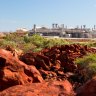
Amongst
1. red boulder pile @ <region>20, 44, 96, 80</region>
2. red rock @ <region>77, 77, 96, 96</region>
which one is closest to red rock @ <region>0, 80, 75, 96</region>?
red rock @ <region>77, 77, 96, 96</region>

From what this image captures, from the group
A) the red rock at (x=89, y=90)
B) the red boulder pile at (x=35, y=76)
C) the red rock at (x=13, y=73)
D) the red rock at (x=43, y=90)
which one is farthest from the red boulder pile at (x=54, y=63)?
the red rock at (x=89, y=90)

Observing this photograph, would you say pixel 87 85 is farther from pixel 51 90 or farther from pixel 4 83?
pixel 4 83

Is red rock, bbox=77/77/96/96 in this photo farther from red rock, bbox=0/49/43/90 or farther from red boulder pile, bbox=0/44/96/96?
red rock, bbox=0/49/43/90

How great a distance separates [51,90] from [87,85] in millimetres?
816

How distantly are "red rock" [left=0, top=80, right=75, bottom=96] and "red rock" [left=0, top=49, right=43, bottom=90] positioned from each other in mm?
649

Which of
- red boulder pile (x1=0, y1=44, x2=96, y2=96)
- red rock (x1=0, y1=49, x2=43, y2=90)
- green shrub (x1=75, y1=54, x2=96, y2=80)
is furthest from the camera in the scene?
green shrub (x1=75, y1=54, x2=96, y2=80)

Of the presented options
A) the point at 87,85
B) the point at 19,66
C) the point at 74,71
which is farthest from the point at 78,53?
the point at 87,85

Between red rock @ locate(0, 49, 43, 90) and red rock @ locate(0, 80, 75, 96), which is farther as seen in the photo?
red rock @ locate(0, 49, 43, 90)

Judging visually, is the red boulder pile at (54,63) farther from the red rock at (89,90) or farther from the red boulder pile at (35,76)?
the red rock at (89,90)

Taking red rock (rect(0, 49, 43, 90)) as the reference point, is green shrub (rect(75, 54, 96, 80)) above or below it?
below

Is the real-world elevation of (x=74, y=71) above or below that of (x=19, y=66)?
below

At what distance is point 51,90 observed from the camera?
758 centimetres

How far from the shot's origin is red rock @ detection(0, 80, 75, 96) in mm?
7414

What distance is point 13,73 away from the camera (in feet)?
28.7
